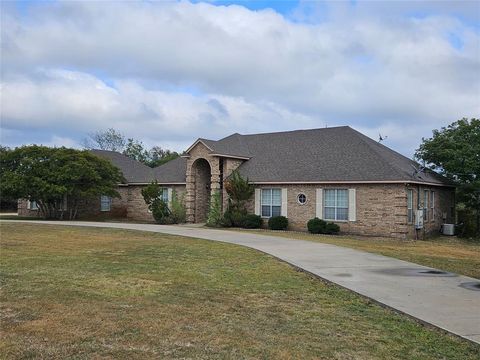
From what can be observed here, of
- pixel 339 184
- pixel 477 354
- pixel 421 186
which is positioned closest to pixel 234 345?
pixel 477 354

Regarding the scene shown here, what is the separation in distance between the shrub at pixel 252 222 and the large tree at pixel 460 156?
1031 cm

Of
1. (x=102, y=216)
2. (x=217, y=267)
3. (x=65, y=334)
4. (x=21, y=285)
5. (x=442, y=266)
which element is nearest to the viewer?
(x=65, y=334)

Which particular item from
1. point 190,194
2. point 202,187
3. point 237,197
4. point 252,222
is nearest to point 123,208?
point 190,194

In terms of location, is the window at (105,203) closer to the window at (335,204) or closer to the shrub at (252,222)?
the shrub at (252,222)

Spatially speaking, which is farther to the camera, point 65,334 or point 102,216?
point 102,216

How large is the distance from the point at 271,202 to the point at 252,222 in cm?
156

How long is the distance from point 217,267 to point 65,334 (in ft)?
19.6

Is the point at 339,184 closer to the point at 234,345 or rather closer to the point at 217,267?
the point at 217,267

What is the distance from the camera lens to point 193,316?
270 inches

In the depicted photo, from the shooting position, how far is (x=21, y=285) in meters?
8.70

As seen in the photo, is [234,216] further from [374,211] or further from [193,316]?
[193,316]

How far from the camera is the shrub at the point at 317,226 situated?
24109mm

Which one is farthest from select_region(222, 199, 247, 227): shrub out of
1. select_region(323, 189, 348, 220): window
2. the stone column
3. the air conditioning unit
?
the air conditioning unit

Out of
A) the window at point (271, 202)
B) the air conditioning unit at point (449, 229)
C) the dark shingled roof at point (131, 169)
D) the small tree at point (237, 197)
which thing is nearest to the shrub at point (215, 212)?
the small tree at point (237, 197)
